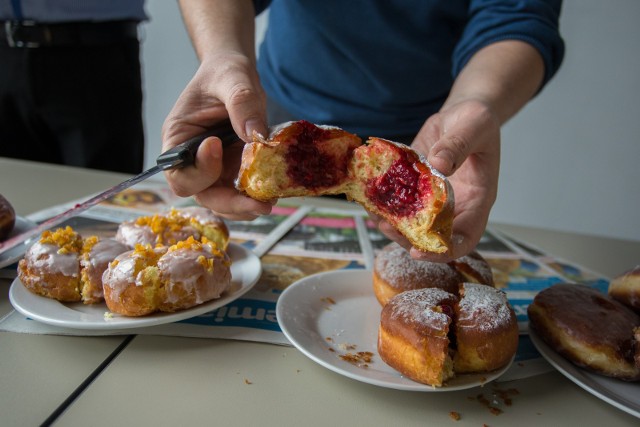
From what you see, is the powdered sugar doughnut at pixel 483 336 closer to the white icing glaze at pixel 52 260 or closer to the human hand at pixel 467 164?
the human hand at pixel 467 164

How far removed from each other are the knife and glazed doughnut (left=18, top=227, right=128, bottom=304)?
0.14m

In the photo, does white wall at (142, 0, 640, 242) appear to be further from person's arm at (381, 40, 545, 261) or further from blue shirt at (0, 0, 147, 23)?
person's arm at (381, 40, 545, 261)

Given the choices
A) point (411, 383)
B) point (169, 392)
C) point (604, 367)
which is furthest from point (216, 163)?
point (604, 367)

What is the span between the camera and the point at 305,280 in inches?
54.6

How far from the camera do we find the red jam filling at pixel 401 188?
1.16 metres

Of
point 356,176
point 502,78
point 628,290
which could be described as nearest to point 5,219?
point 356,176

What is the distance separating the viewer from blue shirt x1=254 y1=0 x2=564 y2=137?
5.82ft

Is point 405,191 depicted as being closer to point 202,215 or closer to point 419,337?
point 419,337

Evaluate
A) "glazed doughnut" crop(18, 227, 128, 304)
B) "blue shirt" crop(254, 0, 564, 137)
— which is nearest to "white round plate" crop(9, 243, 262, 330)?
"glazed doughnut" crop(18, 227, 128, 304)

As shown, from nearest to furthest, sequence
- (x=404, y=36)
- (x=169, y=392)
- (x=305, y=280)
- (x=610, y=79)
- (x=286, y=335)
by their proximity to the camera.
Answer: (x=169, y=392), (x=286, y=335), (x=305, y=280), (x=404, y=36), (x=610, y=79)

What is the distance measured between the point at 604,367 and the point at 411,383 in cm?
41

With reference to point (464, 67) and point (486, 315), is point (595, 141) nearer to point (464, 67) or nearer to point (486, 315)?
point (464, 67)

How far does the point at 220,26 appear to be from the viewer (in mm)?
1603

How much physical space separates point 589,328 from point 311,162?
73 cm
